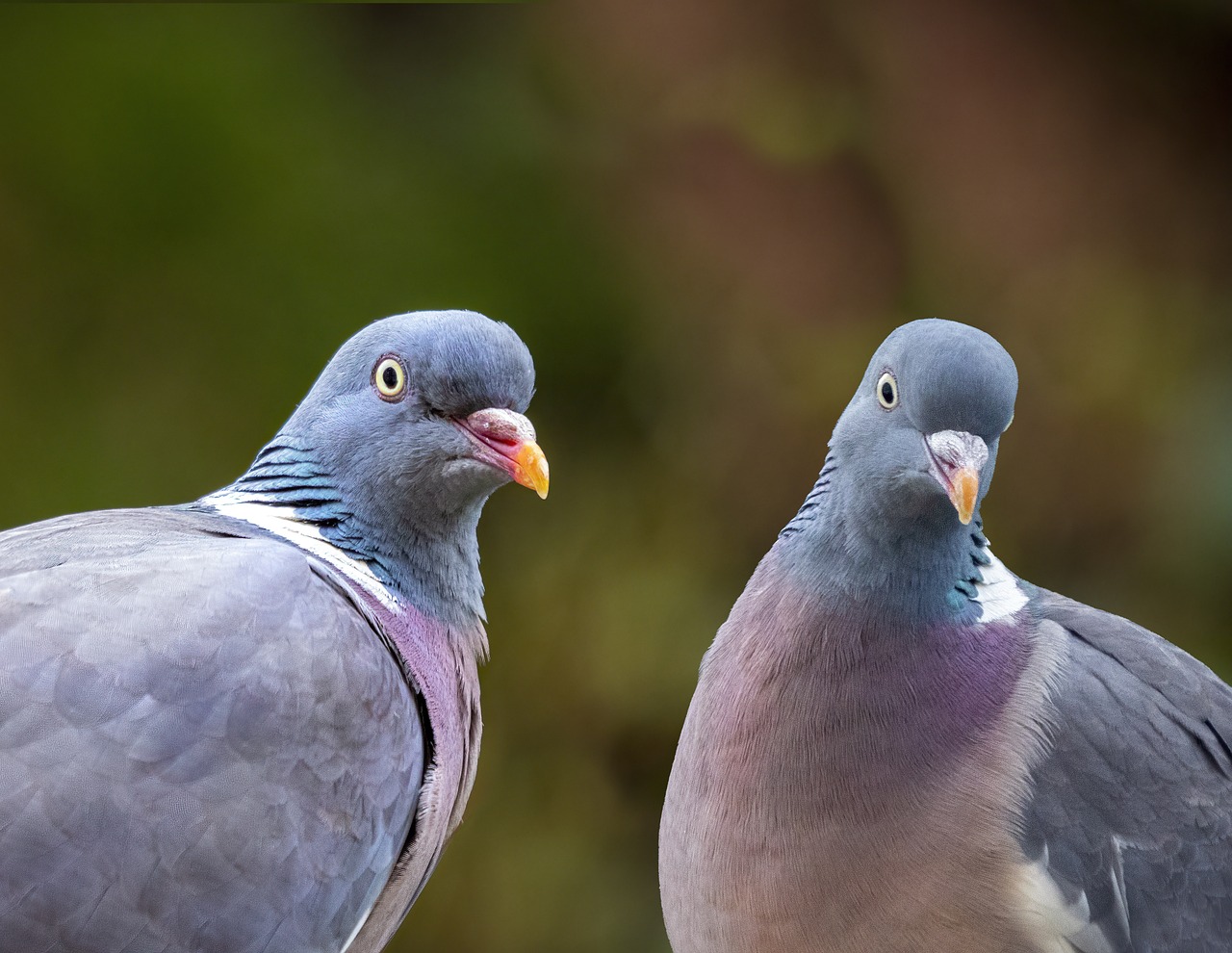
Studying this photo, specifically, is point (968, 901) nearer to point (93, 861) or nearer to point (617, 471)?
point (93, 861)

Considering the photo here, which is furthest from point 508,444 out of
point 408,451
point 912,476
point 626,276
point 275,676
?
point 626,276

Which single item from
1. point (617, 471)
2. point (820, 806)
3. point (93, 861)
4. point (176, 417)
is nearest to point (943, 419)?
point (820, 806)

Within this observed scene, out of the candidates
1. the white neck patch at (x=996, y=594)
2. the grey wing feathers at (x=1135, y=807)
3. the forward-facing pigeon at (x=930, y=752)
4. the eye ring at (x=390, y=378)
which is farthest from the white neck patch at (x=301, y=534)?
the grey wing feathers at (x=1135, y=807)

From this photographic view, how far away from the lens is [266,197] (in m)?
4.54

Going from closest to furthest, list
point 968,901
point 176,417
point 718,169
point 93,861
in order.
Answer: point 93,861 → point 968,901 → point 176,417 → point 718,169

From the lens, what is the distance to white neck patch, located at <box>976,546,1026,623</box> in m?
2.40

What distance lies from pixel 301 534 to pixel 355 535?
9 cm

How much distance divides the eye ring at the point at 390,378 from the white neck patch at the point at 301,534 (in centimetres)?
26

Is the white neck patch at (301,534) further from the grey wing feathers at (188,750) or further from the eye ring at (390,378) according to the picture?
the eye ring at (390,378)

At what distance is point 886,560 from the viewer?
2.31 metres

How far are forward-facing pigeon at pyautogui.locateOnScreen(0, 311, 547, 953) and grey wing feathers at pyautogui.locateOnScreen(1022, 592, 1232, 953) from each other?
920 millimetres

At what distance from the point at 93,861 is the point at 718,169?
132 inches

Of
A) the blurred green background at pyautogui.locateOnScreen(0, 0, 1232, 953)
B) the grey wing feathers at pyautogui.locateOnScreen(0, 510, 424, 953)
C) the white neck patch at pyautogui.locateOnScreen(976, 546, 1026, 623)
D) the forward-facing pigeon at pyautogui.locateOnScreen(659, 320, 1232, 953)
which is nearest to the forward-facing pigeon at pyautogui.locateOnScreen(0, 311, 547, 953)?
the grey wing feathers at pyautogui.locateOnScreen(0, 510, 424, 953)

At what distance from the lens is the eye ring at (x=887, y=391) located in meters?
2.29
